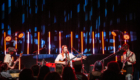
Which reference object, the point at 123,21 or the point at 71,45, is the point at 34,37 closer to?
the point at 71,45

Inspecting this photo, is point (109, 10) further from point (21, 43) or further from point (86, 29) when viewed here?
point (21, 43)

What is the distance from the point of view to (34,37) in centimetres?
868

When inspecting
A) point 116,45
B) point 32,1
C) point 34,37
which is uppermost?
point 32,1

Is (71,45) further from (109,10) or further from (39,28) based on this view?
(109,10)

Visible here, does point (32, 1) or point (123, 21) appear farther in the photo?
point (32, 1)

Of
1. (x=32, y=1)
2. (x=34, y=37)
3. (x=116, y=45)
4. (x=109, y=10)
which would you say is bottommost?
(x=116, y=45)

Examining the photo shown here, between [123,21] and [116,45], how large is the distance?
1.34 meters

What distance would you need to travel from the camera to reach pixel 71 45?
27.4 feet

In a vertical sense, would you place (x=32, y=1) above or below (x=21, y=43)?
above

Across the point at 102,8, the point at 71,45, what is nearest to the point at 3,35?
the point at 71,45

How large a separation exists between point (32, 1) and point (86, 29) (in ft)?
11.5

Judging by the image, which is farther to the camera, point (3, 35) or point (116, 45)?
point (3, 35)

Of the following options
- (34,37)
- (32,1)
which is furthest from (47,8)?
(34,37)

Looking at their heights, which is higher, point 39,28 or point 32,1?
point 32,1
